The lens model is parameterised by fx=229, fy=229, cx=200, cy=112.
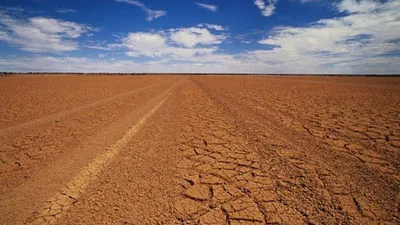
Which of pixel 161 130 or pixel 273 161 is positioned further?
pixel 161 130

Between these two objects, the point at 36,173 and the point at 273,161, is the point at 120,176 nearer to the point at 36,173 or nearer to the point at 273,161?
the point at 36,173

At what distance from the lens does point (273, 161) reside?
11.0 ft

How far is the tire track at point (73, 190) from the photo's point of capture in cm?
211

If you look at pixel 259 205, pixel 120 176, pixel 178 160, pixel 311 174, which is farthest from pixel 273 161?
pixel 120 176

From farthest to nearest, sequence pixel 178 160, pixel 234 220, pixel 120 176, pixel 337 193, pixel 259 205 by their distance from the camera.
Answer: pixel 178 160 < pixel 120 176 < pixel 337 193 < pixel 259 205 < pixel 234 220

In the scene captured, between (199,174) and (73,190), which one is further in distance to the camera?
(199,174)

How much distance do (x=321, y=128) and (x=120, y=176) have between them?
15.1 feet

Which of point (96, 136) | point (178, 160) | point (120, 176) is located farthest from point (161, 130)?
point (120, 176)

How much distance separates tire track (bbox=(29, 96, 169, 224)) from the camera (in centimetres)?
211

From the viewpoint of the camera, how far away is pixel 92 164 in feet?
10.5

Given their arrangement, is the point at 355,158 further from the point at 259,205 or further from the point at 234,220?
the point at 234,220

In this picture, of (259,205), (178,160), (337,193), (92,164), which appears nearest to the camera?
(259,205)

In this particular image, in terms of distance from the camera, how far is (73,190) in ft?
8.32

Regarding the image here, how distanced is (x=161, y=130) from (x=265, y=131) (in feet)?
7.49
